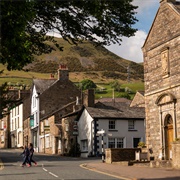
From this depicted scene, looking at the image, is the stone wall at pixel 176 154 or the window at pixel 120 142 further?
the window at pixel 120 142

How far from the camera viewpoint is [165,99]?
30234 mm

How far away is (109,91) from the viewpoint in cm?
13400

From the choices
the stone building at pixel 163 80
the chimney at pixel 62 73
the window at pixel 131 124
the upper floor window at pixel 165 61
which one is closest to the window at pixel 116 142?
the window at pixel 131 124

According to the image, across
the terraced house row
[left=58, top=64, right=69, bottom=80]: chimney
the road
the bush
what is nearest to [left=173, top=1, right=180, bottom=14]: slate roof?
the terraced house row

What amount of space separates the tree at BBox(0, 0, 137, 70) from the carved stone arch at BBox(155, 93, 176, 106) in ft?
51.7

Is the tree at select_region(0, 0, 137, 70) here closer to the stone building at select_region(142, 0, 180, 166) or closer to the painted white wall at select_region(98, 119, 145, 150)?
the stone building at select_region(142, 0, 180, 166)

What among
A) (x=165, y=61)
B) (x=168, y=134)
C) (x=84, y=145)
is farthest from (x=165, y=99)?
(x=84, y=145)

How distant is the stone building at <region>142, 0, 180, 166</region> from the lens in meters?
29.2

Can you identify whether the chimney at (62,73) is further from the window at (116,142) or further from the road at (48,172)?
the road at (48,172)

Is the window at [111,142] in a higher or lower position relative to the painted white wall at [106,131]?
lower

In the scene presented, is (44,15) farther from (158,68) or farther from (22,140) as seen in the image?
(22,140)

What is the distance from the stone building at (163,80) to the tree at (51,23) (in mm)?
15809

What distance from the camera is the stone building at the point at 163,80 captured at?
2917 cm

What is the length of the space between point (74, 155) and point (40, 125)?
55.1 feet
